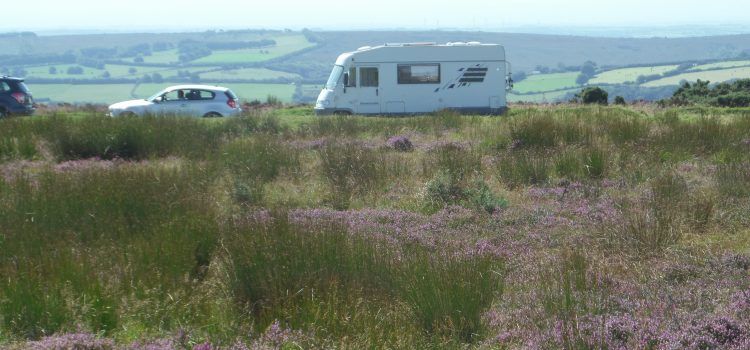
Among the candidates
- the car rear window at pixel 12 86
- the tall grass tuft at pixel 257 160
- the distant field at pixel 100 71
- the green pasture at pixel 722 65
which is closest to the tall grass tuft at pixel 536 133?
the tall grass tuft at pixel 257 160

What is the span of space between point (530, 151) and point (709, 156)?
2.87 metres

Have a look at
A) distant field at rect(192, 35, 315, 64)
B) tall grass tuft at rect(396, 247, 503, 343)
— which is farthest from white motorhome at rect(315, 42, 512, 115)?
distant field at rect(192, 35, 315, 64)

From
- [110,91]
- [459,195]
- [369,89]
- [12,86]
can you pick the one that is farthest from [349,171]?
[110,91]

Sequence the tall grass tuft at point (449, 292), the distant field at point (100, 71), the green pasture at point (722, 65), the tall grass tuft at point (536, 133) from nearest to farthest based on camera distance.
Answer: the tall grass tuft at point (449, 292) → the tall grass tuft at point (536, 133) → the green pasture at point (722, 65) → the distant field at point (100, 71)

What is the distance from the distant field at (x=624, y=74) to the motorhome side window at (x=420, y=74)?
99.7 feet

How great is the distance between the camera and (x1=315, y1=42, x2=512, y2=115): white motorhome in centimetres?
2762

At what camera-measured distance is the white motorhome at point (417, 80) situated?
2762 centimetres

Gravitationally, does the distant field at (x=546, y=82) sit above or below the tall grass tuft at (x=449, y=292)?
below

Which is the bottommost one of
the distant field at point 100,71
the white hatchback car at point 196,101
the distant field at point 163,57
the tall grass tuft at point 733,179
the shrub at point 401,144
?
the distant field at point 100,71

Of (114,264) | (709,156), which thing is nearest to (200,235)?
(114,264)

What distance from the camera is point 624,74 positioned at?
60.7m

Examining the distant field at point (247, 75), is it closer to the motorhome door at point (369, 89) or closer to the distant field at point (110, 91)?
the distant field at point (110, 91)

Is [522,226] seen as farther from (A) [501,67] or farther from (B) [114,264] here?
(A) [501,67]

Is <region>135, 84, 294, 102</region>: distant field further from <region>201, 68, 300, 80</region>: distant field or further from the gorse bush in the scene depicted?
the gorse bush
